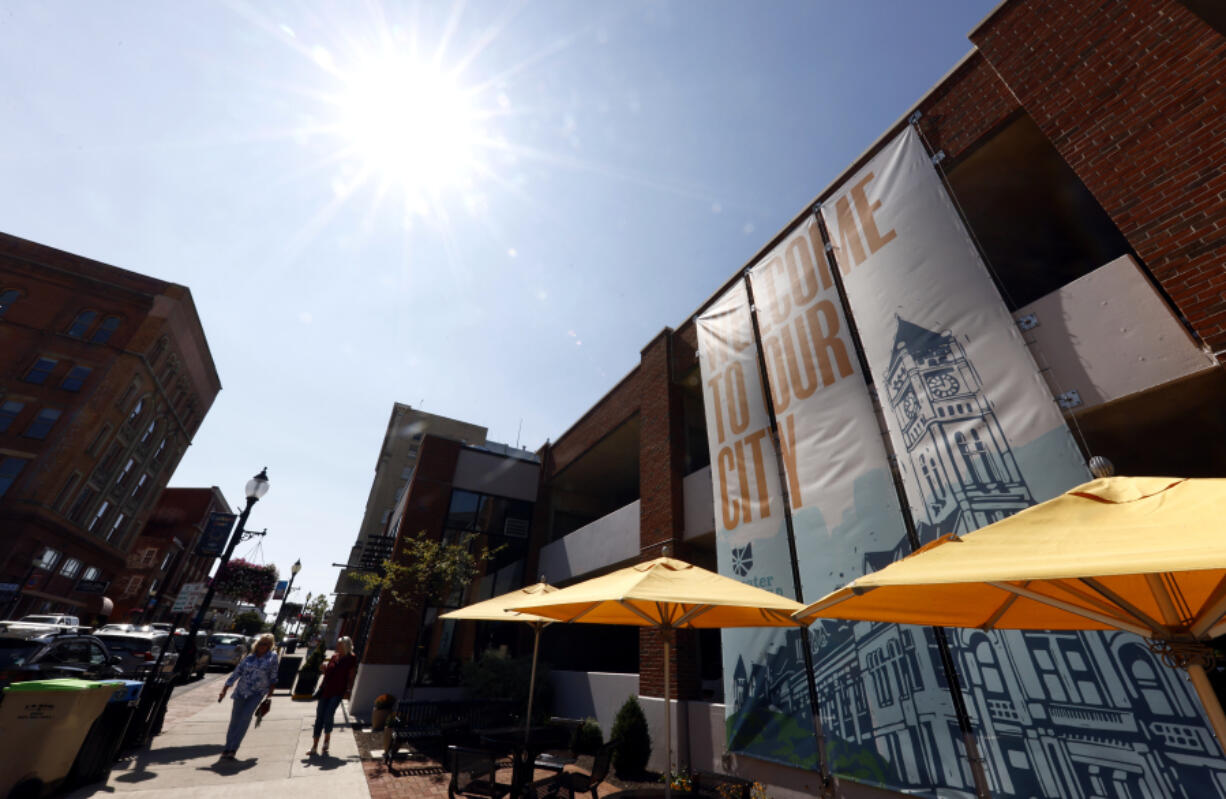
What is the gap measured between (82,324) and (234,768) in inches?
1740

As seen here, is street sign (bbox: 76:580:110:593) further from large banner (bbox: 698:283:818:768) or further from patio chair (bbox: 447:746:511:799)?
large banner (bbox: 698:283:818:768)

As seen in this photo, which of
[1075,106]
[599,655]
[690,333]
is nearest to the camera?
[1075,106]

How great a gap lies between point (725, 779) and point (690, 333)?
30.8ft

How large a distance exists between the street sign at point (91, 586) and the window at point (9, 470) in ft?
28.8

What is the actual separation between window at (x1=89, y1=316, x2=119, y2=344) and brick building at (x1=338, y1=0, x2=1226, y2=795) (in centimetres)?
4552

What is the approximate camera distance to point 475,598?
19.0 m

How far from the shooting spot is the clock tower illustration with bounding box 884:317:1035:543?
17.4 feet

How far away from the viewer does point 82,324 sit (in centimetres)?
3475

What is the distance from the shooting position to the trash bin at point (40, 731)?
4.95 m

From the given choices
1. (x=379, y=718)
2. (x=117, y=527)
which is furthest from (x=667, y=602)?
(x=117, y=527)

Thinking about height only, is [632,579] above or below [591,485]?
below

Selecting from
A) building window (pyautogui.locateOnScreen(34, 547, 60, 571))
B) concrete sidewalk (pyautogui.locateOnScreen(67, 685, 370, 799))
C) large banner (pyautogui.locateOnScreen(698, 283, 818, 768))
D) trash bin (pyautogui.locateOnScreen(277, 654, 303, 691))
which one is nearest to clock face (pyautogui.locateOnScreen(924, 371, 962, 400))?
large banner (pyautogui.locateOnScreen(698, 283, 818, 768))

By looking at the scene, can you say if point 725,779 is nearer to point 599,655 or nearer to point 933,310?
point 933,310

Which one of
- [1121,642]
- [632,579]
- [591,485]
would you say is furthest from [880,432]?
[591,485]
